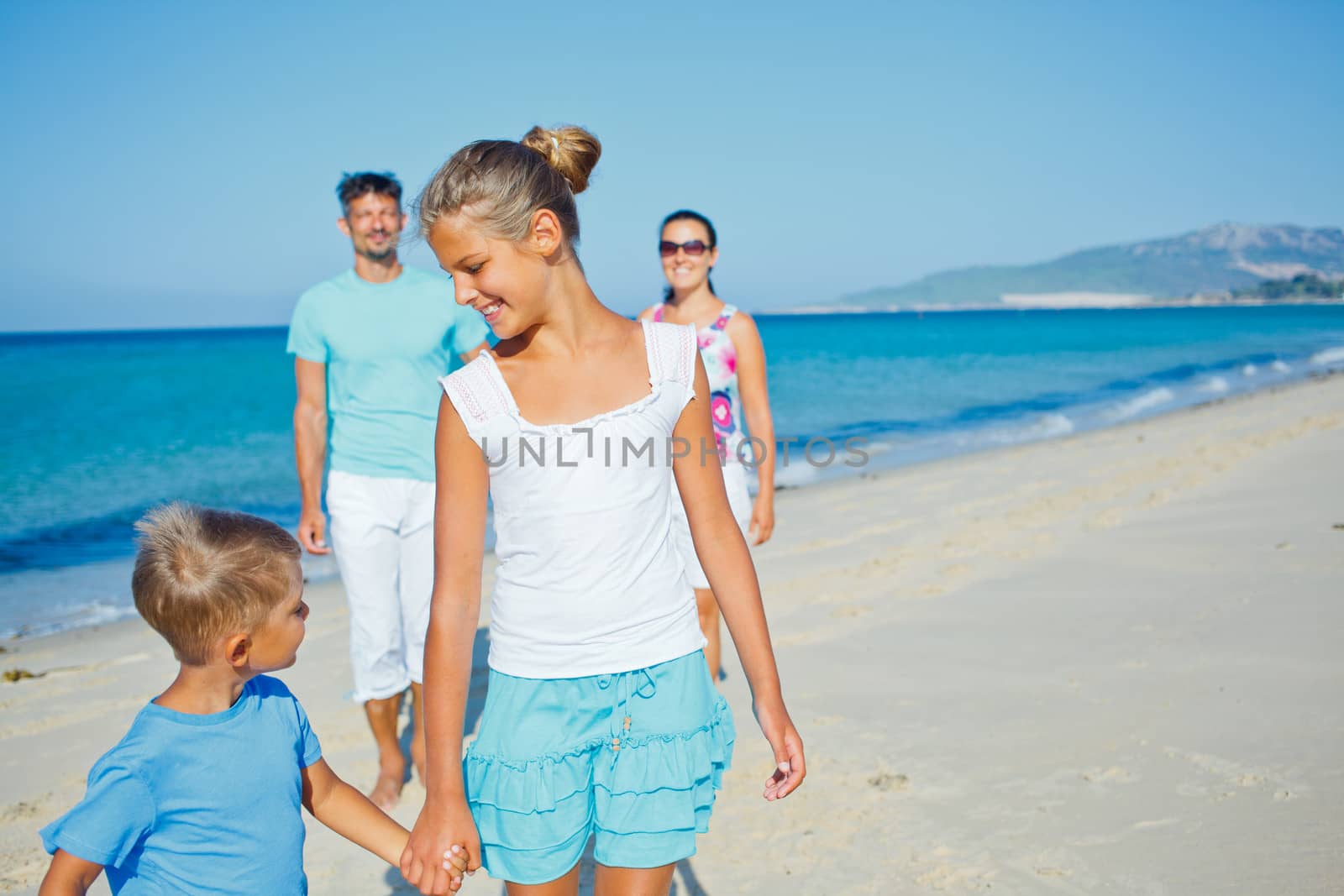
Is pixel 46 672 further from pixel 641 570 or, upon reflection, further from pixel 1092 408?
Answer: pixel 1092 408

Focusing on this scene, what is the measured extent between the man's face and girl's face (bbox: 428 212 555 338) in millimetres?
2190

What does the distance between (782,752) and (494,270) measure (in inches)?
41.6

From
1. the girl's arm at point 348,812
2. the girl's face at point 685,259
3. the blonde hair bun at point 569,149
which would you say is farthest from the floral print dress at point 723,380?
the girl's arm at point 348,812

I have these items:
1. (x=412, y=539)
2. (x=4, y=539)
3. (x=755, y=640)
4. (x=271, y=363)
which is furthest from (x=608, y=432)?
(x=271, y=363)

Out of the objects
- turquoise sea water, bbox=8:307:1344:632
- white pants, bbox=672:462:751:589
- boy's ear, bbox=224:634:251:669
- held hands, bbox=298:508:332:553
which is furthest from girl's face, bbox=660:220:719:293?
turquoise sea water, bbox=8:307:1344:632

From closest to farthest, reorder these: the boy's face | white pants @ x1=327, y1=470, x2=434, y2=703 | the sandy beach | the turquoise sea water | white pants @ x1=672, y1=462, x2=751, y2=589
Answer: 1. the boy's face
2. the sandy beach
3. white pants @ x1=327, y1=470, x2=434, y2=703
4. white pants @ x1=672, y1=462, x2=751, y2=589
5. the turquoise sea water

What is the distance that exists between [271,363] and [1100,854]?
171 feet

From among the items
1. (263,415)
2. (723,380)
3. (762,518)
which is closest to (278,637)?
(723,380)

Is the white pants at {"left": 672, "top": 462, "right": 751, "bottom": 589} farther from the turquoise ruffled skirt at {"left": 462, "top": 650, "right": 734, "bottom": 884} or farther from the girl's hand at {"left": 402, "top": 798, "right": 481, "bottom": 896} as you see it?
the girl's hand at {"left": 402, "top": 798, "right": 481, "bottom": 896}

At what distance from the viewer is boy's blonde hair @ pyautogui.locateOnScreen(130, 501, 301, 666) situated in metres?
1.74

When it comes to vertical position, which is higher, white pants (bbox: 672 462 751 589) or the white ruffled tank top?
the white ruffled tank top

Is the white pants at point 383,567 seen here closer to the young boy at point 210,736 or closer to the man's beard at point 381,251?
the man's beard at point 381,251

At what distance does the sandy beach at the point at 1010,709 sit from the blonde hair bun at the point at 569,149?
7.34 ft

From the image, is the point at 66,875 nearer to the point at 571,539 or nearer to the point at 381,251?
the point at 571,539
